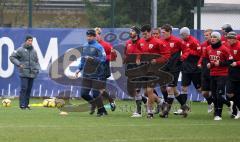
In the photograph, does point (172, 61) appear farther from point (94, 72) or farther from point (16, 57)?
point (16, 57)

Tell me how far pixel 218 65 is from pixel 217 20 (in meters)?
14.1

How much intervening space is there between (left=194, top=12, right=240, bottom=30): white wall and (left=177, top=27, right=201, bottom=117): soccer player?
7.58m

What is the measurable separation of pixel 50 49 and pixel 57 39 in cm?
44

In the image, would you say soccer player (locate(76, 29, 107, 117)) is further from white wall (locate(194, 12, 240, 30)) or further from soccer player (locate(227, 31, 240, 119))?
white wall (locate(194, 12, 240, 30))

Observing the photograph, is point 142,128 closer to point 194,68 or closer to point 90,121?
point 90,121

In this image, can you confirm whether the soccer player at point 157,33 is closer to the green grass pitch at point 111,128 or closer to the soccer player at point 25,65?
the green grass pitch at point 111,128

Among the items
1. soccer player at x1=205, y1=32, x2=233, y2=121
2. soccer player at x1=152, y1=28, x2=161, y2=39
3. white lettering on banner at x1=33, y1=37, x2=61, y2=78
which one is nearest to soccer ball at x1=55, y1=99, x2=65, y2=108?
soccer player at x1=152, y1=28, x2=161, y2=39

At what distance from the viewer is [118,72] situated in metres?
28.3

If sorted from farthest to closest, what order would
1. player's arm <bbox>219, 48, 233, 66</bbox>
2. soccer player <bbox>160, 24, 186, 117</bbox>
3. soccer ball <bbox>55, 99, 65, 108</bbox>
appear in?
soccer ball <bbox>55, 99, 65, 108</bbox> < soccer player <bbox>160, 24, 186, 117</bbox> < player's arm <bbox>219, 48, 233, 66</bbox>

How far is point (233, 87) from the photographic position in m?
20.5

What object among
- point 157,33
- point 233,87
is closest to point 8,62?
→ point 157,33

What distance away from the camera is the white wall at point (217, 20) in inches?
1206

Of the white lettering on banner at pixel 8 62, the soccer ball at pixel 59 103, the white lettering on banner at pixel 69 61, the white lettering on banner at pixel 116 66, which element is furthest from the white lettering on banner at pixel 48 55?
the soccer ball at pixel 59 103

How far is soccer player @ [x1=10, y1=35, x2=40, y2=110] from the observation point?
77.7ft
